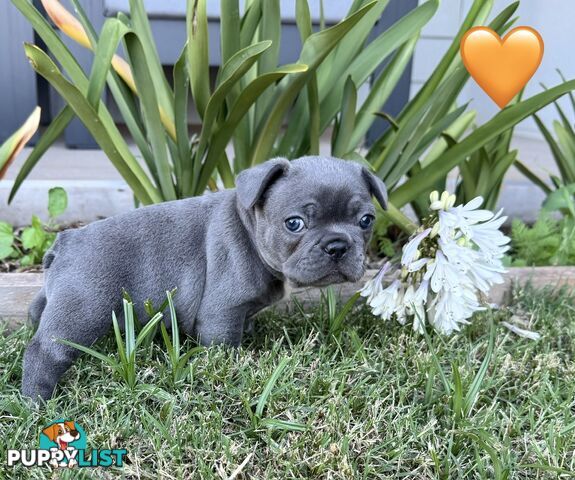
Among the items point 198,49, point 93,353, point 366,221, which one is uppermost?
point 198,49

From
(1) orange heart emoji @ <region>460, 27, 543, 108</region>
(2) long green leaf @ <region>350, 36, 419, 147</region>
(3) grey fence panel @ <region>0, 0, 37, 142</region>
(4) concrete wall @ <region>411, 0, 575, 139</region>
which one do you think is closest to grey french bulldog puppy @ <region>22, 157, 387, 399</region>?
(1) orange heart emoji @ <region>460, 27, 543, 108</region>

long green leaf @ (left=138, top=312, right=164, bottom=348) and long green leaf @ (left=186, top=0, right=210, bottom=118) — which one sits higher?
long green leaf @ (left=186, top=0, right=210, bottom=118)

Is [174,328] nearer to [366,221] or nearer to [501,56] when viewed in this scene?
[366,221]

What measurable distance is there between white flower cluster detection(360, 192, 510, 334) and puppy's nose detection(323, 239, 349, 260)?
10.8 inches

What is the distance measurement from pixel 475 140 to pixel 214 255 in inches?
34.2

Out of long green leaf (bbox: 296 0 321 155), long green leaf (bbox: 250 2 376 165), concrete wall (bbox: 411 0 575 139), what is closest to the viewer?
long green leaf (bbox: 250 2 376 165)

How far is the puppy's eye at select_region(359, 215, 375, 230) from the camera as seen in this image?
120 centimetres

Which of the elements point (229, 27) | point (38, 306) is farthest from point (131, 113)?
point (38, 306)

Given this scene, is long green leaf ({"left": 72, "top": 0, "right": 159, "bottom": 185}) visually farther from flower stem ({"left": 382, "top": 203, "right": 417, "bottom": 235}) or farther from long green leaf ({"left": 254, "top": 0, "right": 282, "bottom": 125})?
flower stem ({"left": 382, "top": 203, "right": 417, "bottom": 235})

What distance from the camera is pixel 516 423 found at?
1141mm

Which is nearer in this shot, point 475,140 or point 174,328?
point 174,328

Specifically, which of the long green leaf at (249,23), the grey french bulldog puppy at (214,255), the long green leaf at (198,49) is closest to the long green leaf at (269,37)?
the long green leaf at (249,23)

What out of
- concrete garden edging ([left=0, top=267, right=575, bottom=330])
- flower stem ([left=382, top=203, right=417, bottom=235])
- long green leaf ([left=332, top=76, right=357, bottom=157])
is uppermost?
long green leaf ([left=332, top=76, right=357, bottom=157])

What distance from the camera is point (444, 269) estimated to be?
1.32 metres
